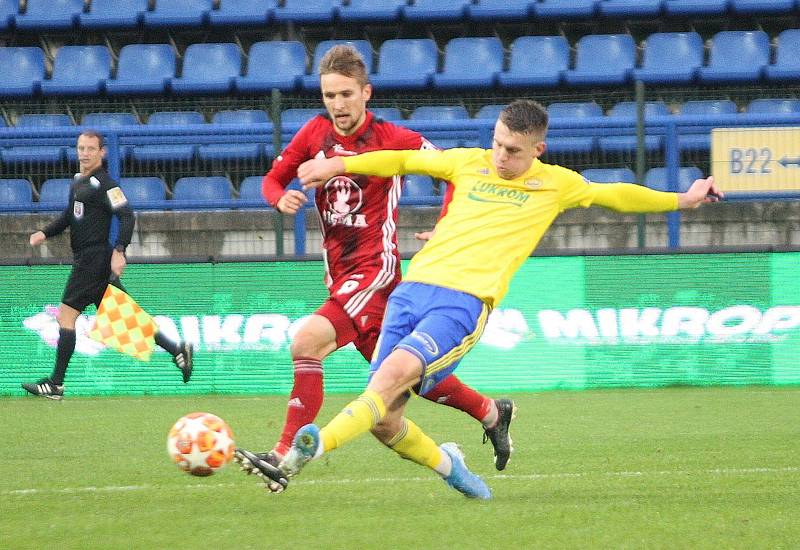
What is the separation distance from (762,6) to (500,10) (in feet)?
11.3

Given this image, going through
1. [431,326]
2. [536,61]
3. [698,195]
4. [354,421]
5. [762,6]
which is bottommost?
[354,421]

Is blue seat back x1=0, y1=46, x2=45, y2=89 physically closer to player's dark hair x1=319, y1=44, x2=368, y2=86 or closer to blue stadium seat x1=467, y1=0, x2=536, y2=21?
blue stadium seat x1=467, y1=0, x2=536, y2=21

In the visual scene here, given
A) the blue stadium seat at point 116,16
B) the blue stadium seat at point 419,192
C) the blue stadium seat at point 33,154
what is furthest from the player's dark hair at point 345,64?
the blue stadium seat at point 116,16

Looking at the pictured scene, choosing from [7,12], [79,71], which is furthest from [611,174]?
[7,12]

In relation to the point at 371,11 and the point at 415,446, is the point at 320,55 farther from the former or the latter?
the point at 415,446

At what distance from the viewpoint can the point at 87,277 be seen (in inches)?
456

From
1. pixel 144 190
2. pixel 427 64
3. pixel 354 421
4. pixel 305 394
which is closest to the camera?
pixel 354 421

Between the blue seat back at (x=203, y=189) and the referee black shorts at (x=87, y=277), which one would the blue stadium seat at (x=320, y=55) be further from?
the referee black shorts at (x=87, y=277)

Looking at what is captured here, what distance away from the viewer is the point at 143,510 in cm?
573

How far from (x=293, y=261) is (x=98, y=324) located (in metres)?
1.90

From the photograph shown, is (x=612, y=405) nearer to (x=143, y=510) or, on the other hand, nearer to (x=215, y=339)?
(x=215, y=339)

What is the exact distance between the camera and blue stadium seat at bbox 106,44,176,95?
672 inches

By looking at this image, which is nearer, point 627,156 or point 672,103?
point 627,156

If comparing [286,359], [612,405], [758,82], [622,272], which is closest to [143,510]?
[612,405]
